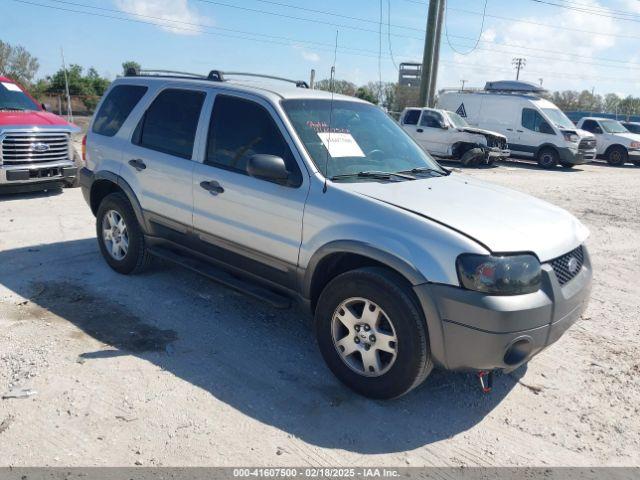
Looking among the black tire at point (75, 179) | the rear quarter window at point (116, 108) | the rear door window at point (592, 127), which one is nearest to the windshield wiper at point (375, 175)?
the rear quarter window at point (116, 108)

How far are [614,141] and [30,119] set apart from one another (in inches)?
858

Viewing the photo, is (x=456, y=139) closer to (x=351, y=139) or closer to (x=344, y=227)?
(x=351, y=139)

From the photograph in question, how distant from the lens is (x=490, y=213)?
354 cm

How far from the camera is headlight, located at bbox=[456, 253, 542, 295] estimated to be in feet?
10.0

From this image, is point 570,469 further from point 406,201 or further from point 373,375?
point 406,201

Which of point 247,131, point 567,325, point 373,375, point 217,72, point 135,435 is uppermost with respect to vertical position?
point 217,72

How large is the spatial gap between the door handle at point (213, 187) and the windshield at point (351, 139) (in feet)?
2.62

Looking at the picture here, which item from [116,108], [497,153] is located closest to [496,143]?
[497,153]

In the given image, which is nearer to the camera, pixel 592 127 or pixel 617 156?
pixel 617 156

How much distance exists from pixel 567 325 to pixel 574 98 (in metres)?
79.1

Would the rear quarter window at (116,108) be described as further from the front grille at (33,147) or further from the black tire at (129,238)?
the front grille at (33,147)

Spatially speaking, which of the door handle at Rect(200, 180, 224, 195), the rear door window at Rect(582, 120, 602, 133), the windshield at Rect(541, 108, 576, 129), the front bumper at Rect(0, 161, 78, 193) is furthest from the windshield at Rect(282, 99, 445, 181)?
the rear door window at Rect(582, 120, 602, 133)

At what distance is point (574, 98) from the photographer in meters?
73.0

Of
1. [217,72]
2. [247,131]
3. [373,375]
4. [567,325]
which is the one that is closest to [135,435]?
[373,375]
